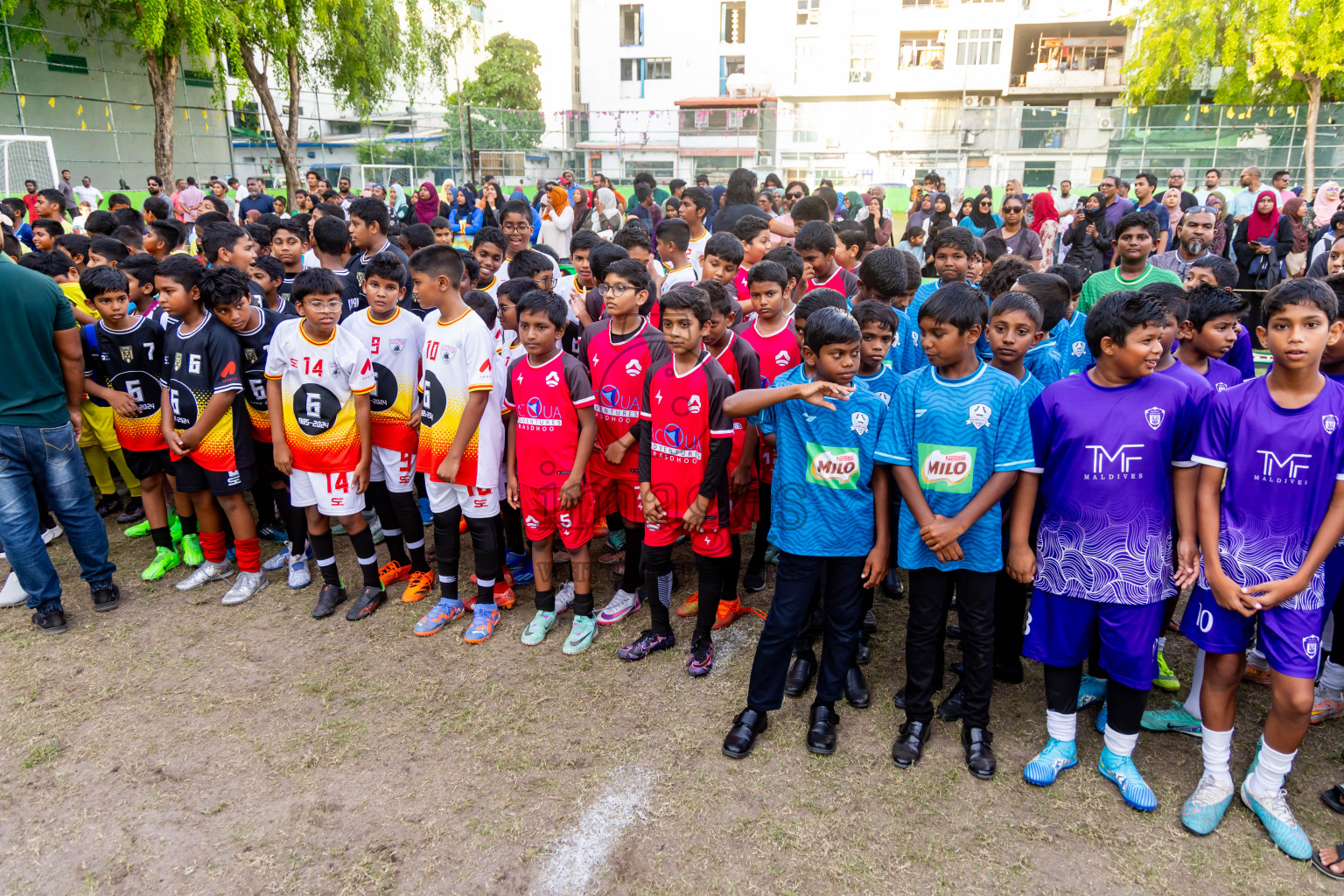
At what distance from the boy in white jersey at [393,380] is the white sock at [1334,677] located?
4.37m

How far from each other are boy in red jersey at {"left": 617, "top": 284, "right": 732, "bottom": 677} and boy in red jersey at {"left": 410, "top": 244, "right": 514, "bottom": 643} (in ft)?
2.65

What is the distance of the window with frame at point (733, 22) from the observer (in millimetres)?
38969

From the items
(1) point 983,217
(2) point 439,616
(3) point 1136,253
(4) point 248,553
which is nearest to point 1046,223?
(1) point 983,217

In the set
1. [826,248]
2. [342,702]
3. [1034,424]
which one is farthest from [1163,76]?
[342,702]

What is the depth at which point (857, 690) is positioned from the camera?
3.47 meters

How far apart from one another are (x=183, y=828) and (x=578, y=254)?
3.71 m

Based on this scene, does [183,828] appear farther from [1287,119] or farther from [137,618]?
[1287,119]

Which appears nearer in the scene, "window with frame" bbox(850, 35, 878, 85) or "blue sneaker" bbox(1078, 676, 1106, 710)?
"blue sneaker" bbox(1078, 676, 1106, 710)

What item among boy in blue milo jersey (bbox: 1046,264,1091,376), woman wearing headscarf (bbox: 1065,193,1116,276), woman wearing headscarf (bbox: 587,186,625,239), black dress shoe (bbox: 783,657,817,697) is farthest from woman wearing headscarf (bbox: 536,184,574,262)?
black dress shoe (bbox: 783,657,817,697)

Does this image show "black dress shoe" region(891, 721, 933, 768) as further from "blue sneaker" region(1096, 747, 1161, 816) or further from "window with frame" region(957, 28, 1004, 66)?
"window with frame" region(957, 28, 1004, 66)

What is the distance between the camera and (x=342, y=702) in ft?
11.6

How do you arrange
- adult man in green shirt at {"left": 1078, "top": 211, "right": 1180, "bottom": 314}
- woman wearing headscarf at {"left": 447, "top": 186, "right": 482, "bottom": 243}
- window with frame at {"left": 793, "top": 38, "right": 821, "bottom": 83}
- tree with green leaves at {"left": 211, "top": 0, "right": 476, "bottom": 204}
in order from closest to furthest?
adult man in green shirt at {"left": 1078, "top": 211, "right": 1180, "bottom": 314}
woman wearing headscarf at {"left": 447, "top": 186, "right": 482, "bottom": 243}
tree with green leaves at {"left": 211, "top": 0, "right": 476, "bottom": 204}
window with frame at {"left": 793, "top": 38, "right": 821, "bottom": 83}

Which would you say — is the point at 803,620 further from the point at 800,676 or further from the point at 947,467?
the point at 947,467

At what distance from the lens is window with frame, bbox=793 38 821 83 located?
37438mm
